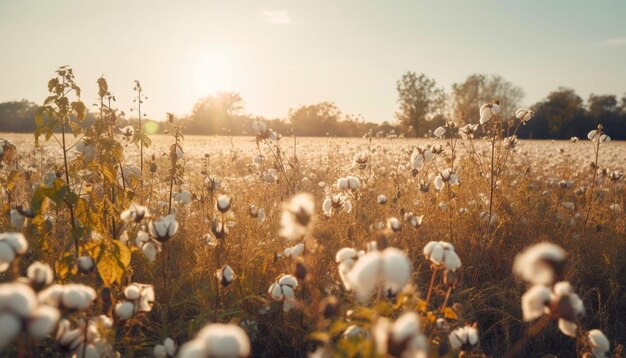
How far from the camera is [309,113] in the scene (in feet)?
178

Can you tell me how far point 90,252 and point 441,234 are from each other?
11.0 feet

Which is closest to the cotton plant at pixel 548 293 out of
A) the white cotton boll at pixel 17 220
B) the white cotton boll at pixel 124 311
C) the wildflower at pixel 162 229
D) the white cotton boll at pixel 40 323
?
the white cotton boll at pixel 40 323

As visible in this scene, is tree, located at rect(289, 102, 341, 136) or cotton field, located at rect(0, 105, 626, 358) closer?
cotton field, located at rect(0, 105, 626, 358)

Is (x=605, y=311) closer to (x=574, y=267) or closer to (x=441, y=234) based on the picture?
(x=574, y=267)

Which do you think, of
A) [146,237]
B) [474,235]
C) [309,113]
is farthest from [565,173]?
[309,113]

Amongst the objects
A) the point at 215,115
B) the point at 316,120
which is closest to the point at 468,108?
the point at 316,120

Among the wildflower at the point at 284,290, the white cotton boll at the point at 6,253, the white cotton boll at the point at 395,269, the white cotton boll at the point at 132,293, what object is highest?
the white cotton boll at the point at 395,269

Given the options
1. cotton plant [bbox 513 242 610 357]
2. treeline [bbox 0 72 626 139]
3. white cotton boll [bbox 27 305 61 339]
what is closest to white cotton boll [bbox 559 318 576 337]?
cotton plant [bbox 513 242 610 357]

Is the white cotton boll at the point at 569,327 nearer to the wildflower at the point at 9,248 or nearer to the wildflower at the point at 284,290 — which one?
the wildflower at the point at 284,290

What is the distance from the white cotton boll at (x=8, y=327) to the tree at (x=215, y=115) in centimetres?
4948

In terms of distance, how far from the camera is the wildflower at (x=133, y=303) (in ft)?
6.44

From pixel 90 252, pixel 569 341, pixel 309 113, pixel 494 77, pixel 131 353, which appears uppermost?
pixel 494 77

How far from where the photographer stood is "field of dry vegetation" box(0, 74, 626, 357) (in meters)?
1.31

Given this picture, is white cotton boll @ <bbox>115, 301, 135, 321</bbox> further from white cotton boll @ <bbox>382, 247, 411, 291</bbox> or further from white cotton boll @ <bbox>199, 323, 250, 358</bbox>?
white cotton boll @ <bbox>382, 247, 411, 291</bbox>
